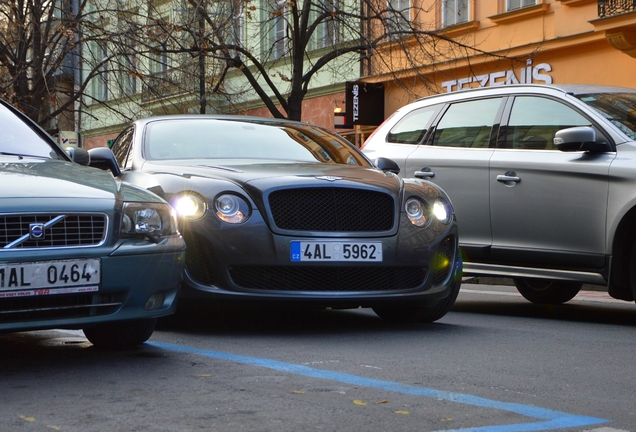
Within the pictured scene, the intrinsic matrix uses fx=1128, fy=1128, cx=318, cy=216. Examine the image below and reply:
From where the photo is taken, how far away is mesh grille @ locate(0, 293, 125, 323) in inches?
194

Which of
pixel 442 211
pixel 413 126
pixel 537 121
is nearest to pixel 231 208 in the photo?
pixel 442 211

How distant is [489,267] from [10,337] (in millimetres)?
3497

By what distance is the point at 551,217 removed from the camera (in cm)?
774

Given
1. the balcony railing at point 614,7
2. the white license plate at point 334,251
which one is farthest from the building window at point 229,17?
the white license plate at point 334,251

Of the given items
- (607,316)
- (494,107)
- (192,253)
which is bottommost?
(607,316)

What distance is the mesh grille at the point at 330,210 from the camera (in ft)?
21.4

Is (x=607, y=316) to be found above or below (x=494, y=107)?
below

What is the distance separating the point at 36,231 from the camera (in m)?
4.95

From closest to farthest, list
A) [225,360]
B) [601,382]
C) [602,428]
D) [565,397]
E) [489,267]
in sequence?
[602,428]
[565,397]
[601,382]
[225,360]
[489,267]

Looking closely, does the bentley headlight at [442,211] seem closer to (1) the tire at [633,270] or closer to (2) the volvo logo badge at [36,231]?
(1) the tire at [633,270]

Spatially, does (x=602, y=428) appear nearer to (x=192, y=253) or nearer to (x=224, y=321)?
(x=192, y=253)

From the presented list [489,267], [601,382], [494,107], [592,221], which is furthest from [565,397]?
[494,107]

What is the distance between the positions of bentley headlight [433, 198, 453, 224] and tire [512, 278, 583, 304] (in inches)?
109

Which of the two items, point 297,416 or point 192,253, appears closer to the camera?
point 297,416
